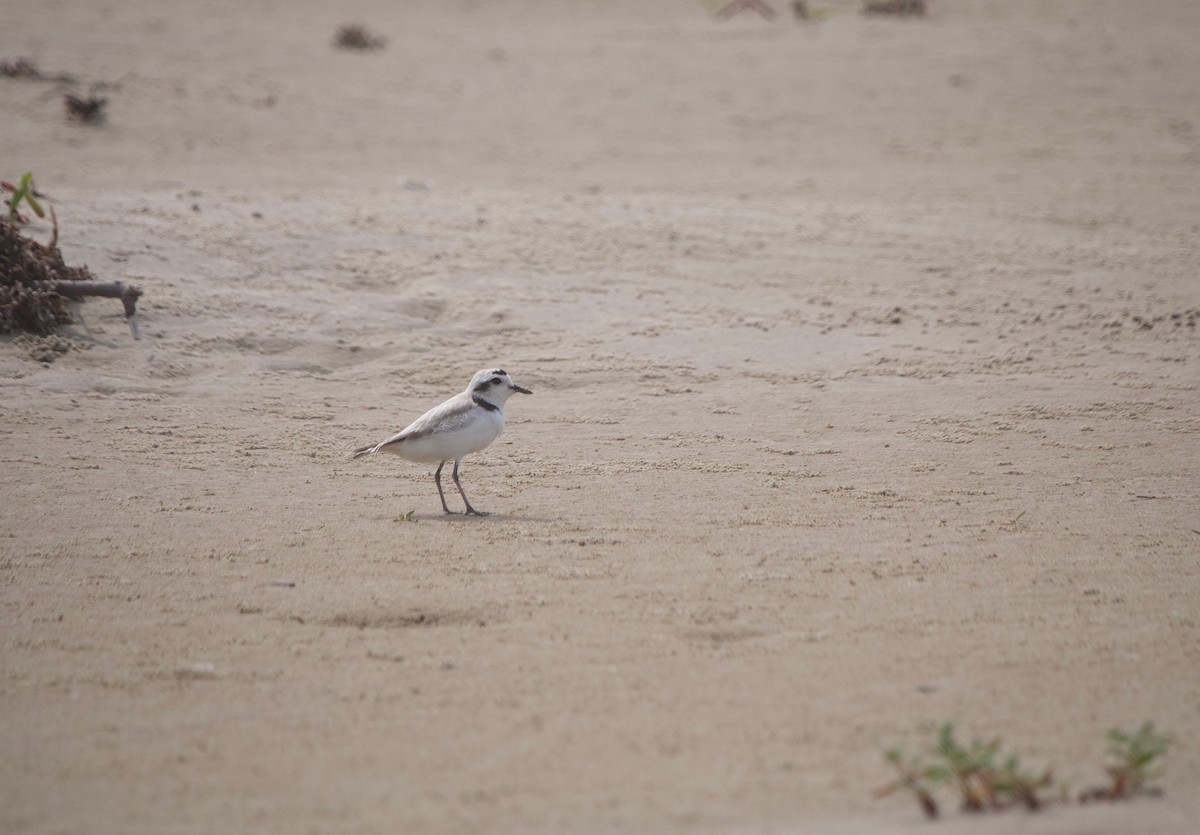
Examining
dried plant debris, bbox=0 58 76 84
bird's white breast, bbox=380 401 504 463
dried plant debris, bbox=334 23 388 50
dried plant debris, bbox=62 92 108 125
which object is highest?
dried plant debris, bbox=334 23 388 50

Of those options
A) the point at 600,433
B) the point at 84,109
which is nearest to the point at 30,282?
the point at 600,433

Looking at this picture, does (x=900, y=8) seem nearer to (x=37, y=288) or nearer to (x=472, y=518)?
(x=37, y=288)

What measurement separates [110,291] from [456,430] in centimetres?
357

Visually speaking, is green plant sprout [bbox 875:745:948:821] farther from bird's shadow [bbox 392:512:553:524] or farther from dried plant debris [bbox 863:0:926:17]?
dried plant debris [bbox 863:0:926:17]

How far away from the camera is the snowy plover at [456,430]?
6582mm

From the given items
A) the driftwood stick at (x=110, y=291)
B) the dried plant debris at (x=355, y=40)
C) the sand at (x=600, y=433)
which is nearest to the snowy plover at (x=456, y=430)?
the sand at (x=600, y=433)

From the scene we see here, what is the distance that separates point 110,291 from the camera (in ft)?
28.2

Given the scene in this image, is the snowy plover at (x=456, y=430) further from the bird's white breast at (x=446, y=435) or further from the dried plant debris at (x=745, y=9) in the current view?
the dried plant debris at (x=745, y=9)

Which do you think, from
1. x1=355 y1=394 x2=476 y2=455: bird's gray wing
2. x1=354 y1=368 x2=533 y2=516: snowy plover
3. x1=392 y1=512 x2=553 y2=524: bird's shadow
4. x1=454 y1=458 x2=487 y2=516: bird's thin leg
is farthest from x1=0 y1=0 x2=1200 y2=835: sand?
x1=355 y1=394 x2=476 y2=455: bird's gray wing

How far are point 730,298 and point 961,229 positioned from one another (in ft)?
9.16

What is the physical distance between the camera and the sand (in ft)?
13.5

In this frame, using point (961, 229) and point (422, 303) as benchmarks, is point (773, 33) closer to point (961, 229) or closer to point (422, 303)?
point (961, 229)

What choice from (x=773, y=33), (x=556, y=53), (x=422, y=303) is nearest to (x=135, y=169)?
(x=422, y=303)

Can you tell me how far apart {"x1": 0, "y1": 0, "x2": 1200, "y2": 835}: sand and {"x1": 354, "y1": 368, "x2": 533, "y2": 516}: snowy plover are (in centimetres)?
33
